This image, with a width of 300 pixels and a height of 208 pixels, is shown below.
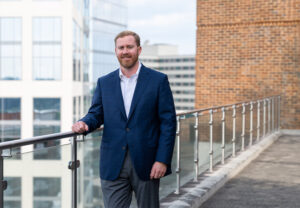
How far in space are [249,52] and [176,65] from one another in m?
180

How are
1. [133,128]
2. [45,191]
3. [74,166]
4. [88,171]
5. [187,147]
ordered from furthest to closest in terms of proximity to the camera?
1. [187,147]
2. [88,171]
3. [74,166]
4. [45,191]
5. [133,128]

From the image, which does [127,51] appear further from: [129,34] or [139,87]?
[139,87]

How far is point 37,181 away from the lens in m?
3.06

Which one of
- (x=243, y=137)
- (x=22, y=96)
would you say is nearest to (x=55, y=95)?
(x=22, y=96)

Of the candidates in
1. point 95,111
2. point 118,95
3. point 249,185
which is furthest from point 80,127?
point 249,185

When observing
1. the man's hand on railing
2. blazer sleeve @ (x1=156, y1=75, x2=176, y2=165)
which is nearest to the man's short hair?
blazer sleeve @ (x1=156, y1=75, x2=176, y2=165)

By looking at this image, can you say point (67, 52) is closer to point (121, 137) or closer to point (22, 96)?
point (22, 96)

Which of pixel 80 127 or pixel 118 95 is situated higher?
pixel 118 95

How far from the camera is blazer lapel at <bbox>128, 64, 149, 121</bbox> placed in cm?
292

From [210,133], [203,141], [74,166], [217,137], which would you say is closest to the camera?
[74,166]

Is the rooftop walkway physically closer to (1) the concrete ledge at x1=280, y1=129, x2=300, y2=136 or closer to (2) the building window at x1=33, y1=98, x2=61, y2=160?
(1) the concrete ledge at x1=280, y1=129, x2=300, y2=136

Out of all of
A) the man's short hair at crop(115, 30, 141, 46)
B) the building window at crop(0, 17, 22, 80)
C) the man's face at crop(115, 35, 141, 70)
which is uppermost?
the building window at crop(0, 17, 22, 80)

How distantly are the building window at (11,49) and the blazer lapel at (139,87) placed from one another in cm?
4858

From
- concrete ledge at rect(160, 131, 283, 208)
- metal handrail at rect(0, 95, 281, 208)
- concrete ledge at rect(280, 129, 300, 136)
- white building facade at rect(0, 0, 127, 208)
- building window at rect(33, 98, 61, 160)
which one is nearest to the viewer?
metal handrail at rect(0, 95, 281, 208)
